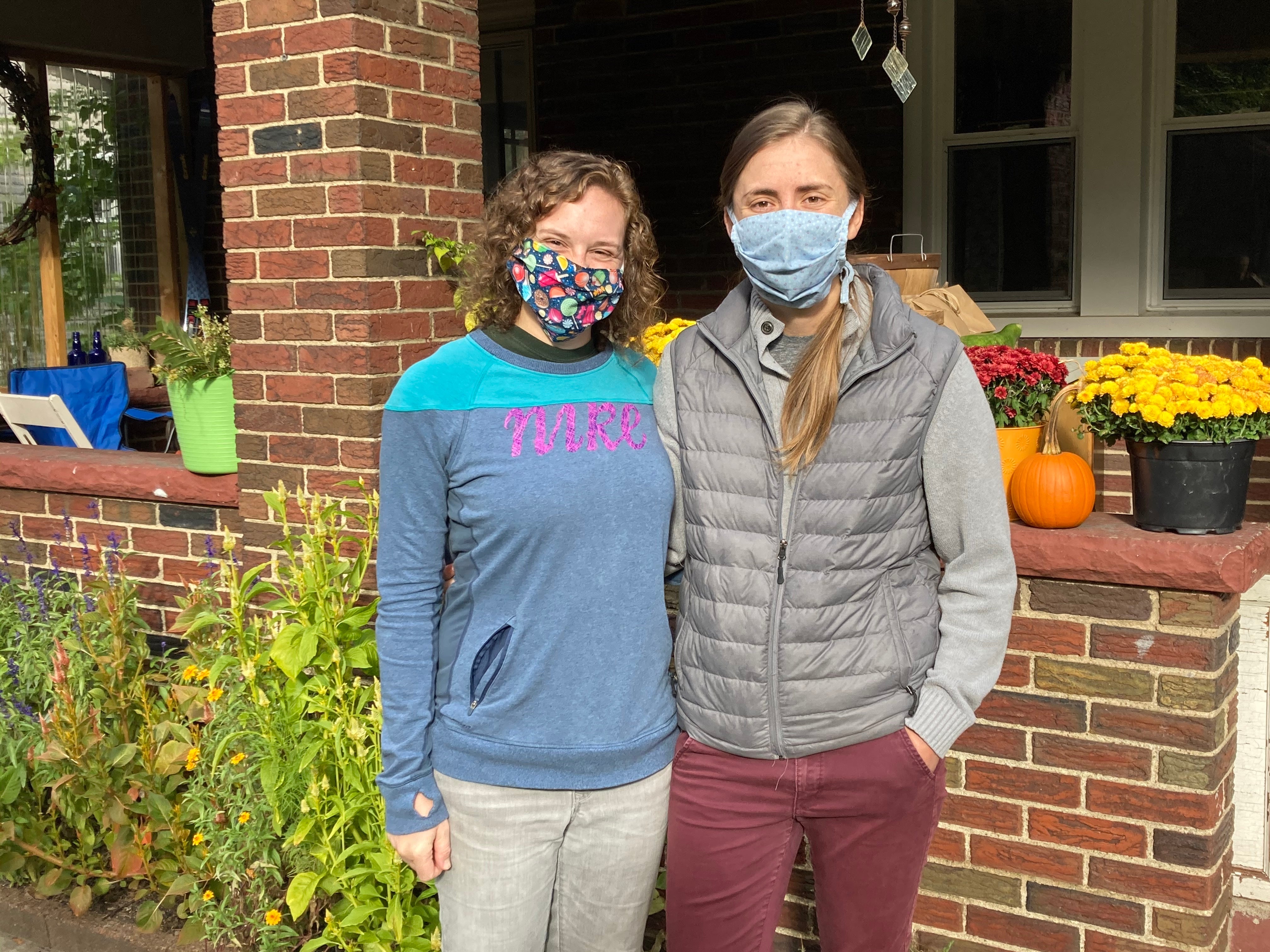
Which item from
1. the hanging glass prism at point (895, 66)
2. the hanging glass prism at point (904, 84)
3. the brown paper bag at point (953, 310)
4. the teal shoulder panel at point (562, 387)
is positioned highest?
the hanging glass prism at point (895, 66)

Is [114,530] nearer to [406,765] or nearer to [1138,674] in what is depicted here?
[406,765]

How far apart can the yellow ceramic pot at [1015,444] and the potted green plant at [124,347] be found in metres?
6.47

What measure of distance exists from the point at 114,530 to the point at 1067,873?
3416mm

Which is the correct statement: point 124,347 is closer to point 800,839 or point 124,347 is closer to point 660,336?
point 660,336

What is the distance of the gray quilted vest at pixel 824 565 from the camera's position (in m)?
2.01

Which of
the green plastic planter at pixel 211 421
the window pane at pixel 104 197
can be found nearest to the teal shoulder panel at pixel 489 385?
the green plastic planter at pixel 211 421

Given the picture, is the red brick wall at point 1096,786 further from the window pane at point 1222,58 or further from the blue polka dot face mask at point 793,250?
the window pane at point 1222,58

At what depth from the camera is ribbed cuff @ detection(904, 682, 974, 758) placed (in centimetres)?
203

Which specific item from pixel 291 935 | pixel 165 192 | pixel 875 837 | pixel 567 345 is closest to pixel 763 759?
pixel 875 837

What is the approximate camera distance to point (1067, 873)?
9.61 feet

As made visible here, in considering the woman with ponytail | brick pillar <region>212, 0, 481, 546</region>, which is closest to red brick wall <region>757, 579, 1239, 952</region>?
the woman with ponytail

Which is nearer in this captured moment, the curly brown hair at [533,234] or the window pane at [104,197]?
the curly brown hair at [533,234]

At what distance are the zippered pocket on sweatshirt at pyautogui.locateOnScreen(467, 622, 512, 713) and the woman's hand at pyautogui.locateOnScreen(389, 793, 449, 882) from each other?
0.61ft

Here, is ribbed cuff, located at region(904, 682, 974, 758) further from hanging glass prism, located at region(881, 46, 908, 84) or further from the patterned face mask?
hanging glass prism, located at region(881, 46, 908, 84)
